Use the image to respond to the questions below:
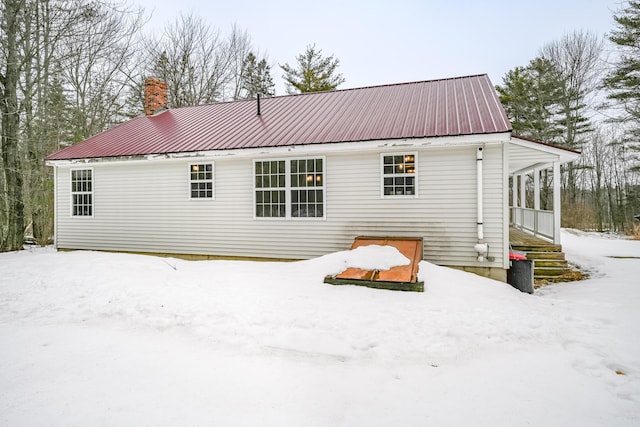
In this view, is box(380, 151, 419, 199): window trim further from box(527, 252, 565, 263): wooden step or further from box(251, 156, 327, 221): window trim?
box(527, 252, 565, 263): wooden step

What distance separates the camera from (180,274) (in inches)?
285

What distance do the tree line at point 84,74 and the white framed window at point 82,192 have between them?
9.53 feet

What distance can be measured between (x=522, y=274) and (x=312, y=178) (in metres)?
5.21

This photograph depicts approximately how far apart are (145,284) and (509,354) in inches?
231

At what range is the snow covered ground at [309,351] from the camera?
281 centimetres

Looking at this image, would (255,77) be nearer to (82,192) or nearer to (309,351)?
(82,192)

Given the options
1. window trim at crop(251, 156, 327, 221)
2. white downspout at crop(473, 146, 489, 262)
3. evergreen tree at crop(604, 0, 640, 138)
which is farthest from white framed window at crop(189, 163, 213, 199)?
evergreen tree at crop(604, 0, 640, 138)

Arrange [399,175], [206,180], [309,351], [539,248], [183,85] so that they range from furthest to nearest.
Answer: [183,85] < [206,180] < [539,248] < [399,175] < [309,351]

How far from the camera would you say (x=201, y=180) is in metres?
9.84

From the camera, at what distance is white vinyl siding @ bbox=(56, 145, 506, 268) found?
25.5 feet

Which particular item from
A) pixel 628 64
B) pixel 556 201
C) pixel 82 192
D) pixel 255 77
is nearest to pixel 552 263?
pixel 556 201

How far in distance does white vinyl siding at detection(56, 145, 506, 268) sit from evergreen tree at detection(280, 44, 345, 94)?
18598 millimetres

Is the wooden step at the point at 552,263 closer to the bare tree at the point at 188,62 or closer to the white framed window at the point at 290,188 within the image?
the white framed window at the point at 290,188

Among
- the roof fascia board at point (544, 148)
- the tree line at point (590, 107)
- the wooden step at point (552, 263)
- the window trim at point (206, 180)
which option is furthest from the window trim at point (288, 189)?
the tree line at point (590, 107)
